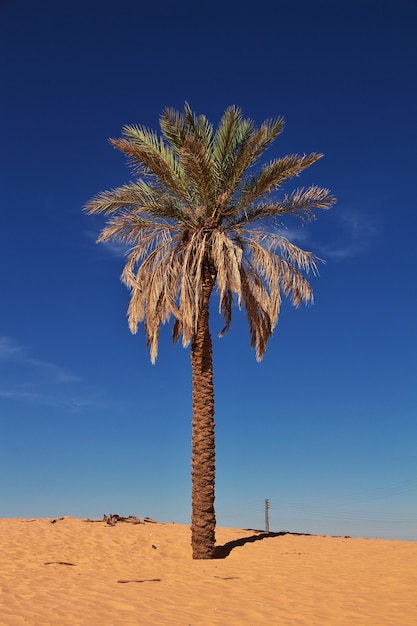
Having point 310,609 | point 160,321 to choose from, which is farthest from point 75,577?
point 160,321

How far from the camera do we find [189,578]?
1365 centimetres

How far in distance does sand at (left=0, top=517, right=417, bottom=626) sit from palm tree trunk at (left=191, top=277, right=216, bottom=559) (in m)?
0.81

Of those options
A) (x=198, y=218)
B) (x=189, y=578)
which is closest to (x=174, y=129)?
(x=198, y=218)

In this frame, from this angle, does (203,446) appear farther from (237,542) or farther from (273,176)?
(273,176)

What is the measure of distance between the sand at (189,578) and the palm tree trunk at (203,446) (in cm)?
81

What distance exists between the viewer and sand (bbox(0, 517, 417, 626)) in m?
9.89

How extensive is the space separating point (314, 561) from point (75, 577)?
6.67 meters

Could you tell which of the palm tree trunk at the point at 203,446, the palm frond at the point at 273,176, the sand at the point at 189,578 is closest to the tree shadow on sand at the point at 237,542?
the sand at the point at 189,578

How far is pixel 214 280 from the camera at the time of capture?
19422 millimetres

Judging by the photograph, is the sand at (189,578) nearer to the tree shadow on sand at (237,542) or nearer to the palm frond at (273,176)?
the tree shadow on sand at (237,542)

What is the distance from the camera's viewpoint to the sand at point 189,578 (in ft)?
32.4

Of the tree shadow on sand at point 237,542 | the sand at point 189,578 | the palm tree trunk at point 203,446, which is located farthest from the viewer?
the tree shadow on sand at point 237,542

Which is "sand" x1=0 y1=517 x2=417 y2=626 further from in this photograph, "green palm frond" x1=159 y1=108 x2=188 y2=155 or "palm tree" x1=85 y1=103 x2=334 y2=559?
"green palm frond" x1=159 y1=108 x2=188 y2=155

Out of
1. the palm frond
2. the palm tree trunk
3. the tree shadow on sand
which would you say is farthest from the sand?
the palm frond
